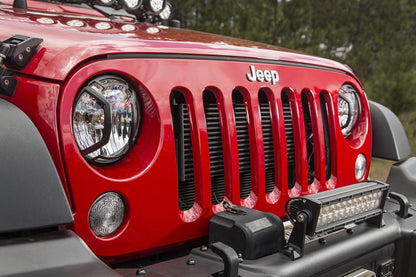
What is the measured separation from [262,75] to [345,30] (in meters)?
9.52

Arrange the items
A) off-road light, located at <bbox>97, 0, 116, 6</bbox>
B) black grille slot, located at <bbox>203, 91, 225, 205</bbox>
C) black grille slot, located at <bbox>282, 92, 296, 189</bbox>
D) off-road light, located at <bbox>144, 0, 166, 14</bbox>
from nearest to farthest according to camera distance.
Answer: black grille slot, located at <bbox>203, 91, 225, 205</bbox> < black grille slot, located at <bbox>282, 92, 296, 189</bbox> < off-road light, located at <bbox>97, 0, 116, 6</bbox> < off-road light, located at <bbox>144, 0, 166, 14</bbox>

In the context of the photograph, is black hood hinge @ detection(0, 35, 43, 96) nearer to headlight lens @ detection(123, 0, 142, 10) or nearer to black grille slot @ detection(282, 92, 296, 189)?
black grille slot @ detection(282, 92, 296, 189)

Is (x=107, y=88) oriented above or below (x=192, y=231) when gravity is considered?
above

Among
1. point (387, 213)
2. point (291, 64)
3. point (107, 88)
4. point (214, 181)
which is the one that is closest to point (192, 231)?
point (214, 181)

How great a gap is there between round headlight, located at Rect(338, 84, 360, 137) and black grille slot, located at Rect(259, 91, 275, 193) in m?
0.54

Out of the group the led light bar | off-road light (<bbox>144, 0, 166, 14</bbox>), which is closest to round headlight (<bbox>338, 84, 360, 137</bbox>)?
the led light bar

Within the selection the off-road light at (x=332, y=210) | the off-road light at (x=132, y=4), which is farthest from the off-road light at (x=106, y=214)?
the off-road light at (x=132, y=4)

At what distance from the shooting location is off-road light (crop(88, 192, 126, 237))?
1.70m

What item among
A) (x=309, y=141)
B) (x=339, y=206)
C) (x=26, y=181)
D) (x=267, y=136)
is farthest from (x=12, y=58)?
(x=309, y=141)

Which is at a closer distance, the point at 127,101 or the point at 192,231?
the point at 127,101

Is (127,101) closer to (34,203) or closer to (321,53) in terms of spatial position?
(34,203)

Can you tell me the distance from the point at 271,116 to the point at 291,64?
30 centimetres

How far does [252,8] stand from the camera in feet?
32.5

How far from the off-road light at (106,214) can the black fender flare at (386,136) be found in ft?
5.67
